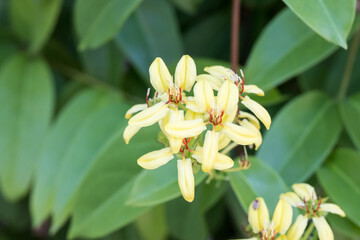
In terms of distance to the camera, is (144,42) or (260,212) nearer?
(260,212)

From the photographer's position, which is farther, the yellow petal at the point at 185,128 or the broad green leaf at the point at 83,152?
the broad green leaf at the point at 83,152

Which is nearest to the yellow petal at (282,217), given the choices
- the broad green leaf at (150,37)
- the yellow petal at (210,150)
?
the yellow petal at (210,150)

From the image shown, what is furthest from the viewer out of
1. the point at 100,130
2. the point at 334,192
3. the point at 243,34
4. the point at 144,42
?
the point at 243,34

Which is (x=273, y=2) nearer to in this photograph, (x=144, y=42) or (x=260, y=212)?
(x=144, y=42)

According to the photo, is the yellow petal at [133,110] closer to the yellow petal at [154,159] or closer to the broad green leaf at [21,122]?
the yellow petal at [154,159]

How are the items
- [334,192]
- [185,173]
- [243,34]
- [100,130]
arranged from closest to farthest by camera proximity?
[185,173] < [334,192] < [100,130] < [243,34]

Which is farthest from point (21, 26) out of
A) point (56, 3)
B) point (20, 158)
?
point (20, 158)

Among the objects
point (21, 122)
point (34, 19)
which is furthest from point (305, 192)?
point (34, 19)

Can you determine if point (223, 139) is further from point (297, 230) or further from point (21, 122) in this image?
point (21, 122)
